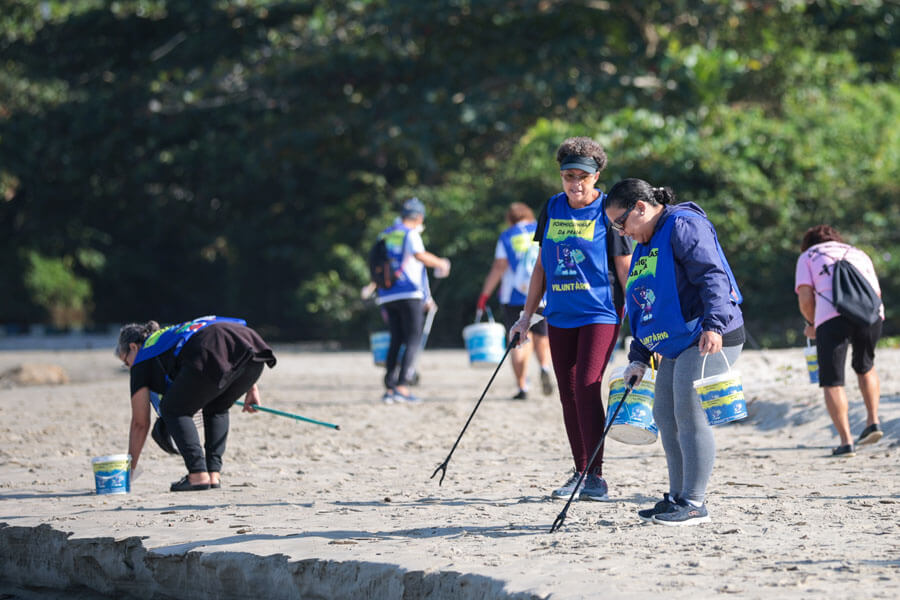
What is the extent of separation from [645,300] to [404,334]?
20.1 feet

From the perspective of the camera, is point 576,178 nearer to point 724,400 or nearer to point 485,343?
point 724,400

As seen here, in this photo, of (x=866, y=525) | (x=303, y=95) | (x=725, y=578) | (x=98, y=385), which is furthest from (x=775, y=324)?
(x=725, y=578)

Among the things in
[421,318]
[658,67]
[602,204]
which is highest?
[658,67]

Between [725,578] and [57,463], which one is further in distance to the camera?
[57,463]

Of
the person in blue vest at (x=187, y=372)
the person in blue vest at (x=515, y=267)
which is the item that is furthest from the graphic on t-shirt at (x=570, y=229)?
the person in blue vest at (x=515, y=267)

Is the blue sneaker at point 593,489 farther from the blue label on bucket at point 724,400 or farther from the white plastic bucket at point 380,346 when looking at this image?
the white plastic bucket at point 380,346

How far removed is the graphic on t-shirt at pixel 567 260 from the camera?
245 inches

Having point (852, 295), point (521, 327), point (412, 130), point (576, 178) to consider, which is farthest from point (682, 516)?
point (412, 130)

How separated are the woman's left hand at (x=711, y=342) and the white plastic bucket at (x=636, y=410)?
1.73ft

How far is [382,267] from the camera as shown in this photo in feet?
37.1

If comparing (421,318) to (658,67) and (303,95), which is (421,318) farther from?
(303,95)

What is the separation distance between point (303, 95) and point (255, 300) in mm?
6129

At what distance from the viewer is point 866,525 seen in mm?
5379

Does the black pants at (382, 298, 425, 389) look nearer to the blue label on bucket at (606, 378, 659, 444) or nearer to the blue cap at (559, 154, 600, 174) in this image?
the blue cap at (559, 154, 600, 174)
